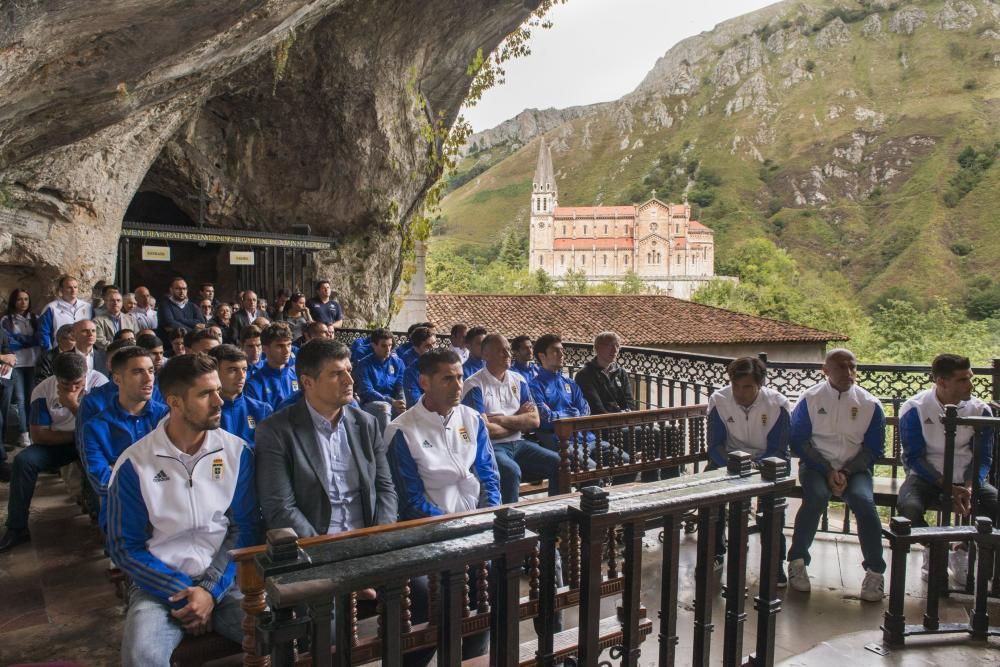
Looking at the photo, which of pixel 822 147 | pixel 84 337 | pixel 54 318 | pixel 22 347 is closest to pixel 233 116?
pixel 54 318

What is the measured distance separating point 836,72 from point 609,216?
4354cm

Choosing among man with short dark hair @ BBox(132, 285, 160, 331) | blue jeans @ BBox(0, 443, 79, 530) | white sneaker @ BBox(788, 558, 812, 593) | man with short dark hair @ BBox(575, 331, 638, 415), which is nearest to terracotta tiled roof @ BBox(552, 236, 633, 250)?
man with short dark hair @ BBox(132, 285, 160, 331)

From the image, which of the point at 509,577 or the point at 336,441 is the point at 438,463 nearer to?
the point at 336,441

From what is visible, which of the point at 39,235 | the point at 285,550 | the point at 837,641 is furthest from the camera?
the point at 39,235

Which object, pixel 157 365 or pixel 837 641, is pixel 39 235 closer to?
pixel 157 365

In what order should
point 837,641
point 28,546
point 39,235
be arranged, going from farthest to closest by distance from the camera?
point 39,235
point 28,546
point 837,641

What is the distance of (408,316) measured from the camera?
18859mm

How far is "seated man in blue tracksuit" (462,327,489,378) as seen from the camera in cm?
630

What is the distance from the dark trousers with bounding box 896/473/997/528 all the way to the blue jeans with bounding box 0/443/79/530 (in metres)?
5.87

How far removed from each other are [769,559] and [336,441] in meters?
1.94

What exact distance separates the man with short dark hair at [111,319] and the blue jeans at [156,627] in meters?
5.70

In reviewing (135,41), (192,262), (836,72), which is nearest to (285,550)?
(135,41)

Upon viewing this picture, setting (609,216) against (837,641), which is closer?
(837,641)

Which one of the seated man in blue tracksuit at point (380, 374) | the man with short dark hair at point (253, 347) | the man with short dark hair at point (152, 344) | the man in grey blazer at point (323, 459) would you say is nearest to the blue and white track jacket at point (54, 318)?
the man with short dark hair at point (152, 344)
